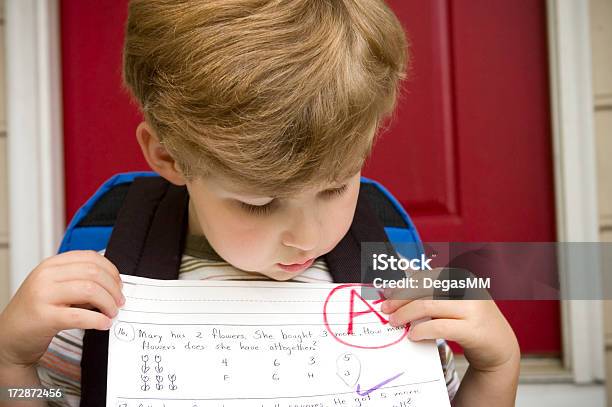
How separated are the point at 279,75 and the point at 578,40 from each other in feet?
3.04

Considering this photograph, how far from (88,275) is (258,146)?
0.23 metres

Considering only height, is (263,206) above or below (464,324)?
above

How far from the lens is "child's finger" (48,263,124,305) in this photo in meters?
0.62

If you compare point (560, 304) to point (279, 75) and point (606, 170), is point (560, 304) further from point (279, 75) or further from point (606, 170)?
point (279, 75)

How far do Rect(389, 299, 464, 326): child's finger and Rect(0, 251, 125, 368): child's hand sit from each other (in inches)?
10.8

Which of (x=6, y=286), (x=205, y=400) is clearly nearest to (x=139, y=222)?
(x=205, y=400)

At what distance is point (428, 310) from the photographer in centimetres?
63

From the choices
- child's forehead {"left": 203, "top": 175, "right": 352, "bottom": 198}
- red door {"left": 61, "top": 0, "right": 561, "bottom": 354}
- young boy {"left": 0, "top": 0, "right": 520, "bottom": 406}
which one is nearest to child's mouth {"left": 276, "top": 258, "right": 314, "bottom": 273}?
young boy {"left": 0, "top": 0, "right": 520, "bottom": 406}

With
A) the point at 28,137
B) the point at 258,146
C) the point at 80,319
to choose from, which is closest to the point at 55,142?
the point at 28,137

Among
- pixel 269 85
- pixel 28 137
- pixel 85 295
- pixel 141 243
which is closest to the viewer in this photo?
pixel 269 85

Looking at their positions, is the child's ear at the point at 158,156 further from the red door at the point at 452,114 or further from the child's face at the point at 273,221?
the red door at the point at 452,114

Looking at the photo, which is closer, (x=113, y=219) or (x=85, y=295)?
(x=85, y=295)

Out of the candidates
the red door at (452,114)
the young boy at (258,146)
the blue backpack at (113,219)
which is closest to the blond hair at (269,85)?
the young boy at (258,146)

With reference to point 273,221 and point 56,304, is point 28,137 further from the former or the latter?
point 273,221
